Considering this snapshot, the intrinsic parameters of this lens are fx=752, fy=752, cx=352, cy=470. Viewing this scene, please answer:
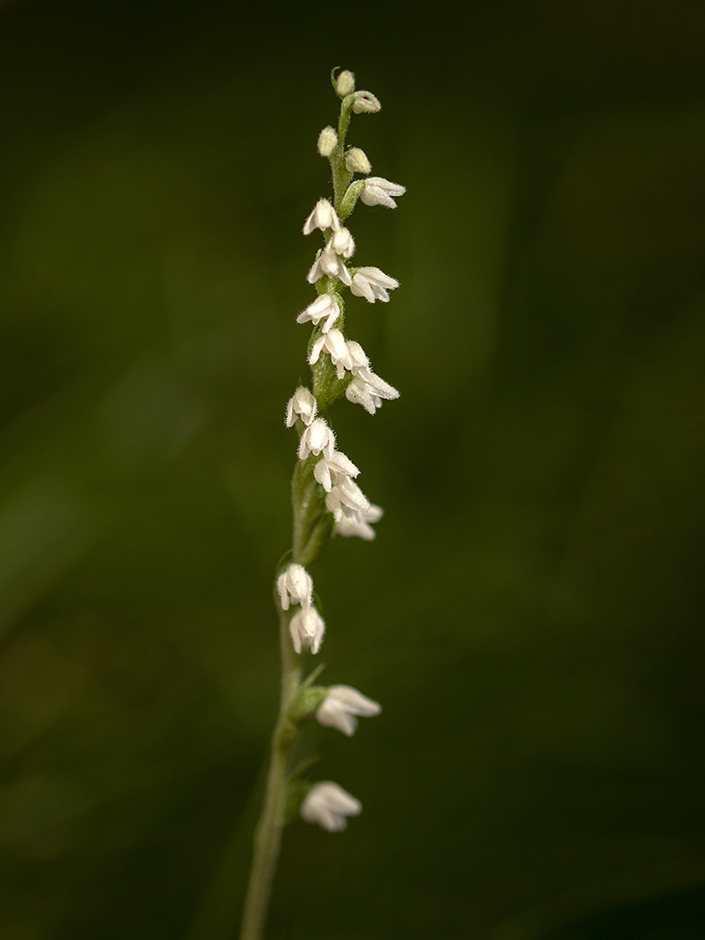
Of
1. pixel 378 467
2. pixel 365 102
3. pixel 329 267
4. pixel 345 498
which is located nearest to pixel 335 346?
pixel 329 267

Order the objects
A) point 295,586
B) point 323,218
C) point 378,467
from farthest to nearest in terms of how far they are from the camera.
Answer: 1. point 378,467
2. point 295,586
3. point 323,218

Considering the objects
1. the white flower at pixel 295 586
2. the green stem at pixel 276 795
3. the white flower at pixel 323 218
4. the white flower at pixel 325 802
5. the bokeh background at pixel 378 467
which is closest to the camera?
the white flower at pixel 323 218

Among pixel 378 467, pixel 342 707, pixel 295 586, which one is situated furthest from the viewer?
pixel 378 467

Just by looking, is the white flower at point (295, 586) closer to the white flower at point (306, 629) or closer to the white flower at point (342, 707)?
the white flower at point (306, 629)

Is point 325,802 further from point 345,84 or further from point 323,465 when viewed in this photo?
point 345,84

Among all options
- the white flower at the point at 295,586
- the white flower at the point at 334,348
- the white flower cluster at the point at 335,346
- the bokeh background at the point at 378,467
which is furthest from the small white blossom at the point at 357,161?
the bokeh background at the point at 378,467

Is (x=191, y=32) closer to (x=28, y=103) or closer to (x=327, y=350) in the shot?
(x=28, y=103)
